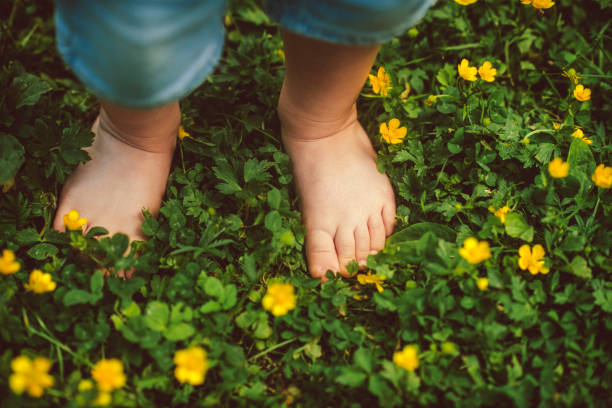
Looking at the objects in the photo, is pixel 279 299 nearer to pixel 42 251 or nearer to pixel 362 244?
pixel 362 244

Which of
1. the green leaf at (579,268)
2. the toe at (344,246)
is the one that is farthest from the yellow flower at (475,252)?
the toe at (344,246)

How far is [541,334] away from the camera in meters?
1.33

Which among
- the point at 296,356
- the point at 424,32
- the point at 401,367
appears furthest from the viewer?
the point at 424,32

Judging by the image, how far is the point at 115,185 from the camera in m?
1.56

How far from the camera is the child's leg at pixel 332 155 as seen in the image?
1.36 m

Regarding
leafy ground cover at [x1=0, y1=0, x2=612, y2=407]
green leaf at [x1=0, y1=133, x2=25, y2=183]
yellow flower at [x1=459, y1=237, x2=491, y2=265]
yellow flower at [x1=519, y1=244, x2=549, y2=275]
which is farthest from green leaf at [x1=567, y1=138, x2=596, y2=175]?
green leaf at [x1=0, y1=133, x2=25, y2=183]

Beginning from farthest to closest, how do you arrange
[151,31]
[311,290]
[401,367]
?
[311,290]
[401,367]
[151,31]

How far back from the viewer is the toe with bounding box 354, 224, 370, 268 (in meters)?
1.59

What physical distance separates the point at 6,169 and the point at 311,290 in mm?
983

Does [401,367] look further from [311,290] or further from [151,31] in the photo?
[151,31]

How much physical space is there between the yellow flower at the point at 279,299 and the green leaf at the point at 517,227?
667 mm

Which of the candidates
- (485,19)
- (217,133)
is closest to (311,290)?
(217,133)

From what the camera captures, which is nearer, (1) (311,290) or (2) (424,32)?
(1) (311,290)

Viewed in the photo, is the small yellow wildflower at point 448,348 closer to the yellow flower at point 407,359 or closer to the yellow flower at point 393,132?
the yellow flower at point 407,359
